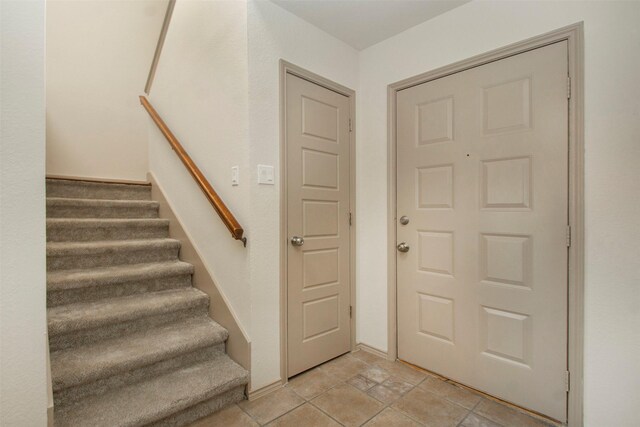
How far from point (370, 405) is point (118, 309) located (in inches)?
61.7

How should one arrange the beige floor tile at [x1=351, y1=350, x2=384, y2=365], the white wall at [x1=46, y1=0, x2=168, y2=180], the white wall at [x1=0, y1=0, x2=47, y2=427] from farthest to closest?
1. the white wall at [x1=46, y1=0, x2=168, y2=180]
2. the beige floor tile at [x1=351, y1=350, x2=384, y2=365]
3. the white wall at [x1=0, y1=0, x2=47, y2=427]

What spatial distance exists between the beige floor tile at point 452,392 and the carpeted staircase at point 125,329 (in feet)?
3.77

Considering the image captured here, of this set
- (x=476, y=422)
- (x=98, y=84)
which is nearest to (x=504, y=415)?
(x=476, y=422)

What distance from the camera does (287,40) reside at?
2.09 meters

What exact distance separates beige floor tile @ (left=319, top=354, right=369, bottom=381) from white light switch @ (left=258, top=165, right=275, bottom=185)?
1.36 meters

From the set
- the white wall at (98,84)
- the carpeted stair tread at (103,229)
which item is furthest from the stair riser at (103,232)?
the white wall at (98,84)

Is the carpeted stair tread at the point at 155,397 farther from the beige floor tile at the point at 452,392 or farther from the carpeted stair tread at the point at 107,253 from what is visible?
the beige floor tile at the point at 452,392

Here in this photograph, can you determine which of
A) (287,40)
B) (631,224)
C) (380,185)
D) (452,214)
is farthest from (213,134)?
(631,224)

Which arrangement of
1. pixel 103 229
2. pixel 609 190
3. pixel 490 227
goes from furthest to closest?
pixel 103 229 < pixel 490 227 < pixel 609 190

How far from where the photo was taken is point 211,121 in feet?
7.26

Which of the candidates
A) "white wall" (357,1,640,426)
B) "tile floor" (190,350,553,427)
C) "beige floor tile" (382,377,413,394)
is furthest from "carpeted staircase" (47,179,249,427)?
"white wall" (357,1,640,426)

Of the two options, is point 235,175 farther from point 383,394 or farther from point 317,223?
point 383,394

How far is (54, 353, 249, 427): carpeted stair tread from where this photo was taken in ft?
4.69

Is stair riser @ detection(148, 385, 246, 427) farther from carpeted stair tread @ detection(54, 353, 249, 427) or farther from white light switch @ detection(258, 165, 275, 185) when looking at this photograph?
white light switch @ detection(258, 165, 275, 185)
